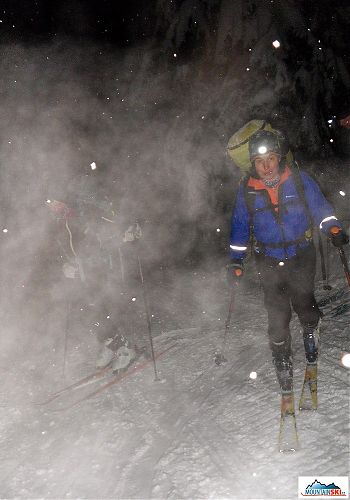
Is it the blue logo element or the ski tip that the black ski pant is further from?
the ski tip

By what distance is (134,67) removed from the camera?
30.7ft

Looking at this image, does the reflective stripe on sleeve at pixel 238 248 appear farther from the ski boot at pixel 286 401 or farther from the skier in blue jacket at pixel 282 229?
the ski boot at pixel 286 401

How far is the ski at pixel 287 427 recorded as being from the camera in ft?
12.5

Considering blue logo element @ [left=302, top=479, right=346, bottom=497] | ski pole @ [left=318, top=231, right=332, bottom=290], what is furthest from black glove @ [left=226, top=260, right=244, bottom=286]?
ski pole @ [left=318, top=231, right=332, bottom=290]

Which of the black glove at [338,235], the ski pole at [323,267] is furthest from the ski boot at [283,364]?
the ski pole at [323,267]

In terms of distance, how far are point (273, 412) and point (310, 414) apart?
386 millimetres

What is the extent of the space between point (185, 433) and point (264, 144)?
10.1 feet

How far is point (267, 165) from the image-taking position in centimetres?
403

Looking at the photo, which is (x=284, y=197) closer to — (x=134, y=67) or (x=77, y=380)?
(x=77, y=380)

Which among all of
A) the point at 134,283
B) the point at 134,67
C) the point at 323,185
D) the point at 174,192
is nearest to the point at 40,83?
the point at 134,67

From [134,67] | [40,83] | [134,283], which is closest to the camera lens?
[134,67]

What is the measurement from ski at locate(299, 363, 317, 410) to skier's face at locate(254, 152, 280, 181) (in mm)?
2034

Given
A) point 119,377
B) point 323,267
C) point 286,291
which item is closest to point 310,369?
point 286,291

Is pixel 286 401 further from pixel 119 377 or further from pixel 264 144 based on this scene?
pixel 119 377
